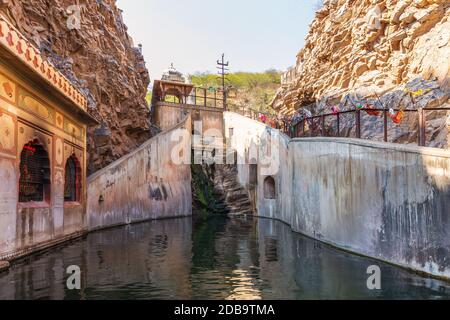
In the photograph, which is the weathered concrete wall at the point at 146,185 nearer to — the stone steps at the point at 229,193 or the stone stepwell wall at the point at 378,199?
the stone steps at the point at 229,193

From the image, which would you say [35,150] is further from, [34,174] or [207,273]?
[207,273]

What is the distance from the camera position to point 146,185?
2516 cm

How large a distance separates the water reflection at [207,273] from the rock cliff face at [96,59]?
10.2 m

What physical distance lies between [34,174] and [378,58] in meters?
22.9

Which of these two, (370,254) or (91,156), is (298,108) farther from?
(370,254)

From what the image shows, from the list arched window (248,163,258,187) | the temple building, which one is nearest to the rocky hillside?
arched window (248,163,258,187)

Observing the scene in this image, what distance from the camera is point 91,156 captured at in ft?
75.4

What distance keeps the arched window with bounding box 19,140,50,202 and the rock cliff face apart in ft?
21.1

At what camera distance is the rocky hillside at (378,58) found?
19.6 meters

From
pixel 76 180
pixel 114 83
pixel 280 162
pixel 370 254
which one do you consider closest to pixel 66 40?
pixel 114 83

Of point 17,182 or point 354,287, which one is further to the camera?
point 17,182

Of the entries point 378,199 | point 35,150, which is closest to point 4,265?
point 35,150

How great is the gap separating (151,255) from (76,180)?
7.62 m

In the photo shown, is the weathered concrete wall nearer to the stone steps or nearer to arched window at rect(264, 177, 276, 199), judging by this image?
the stone steps
